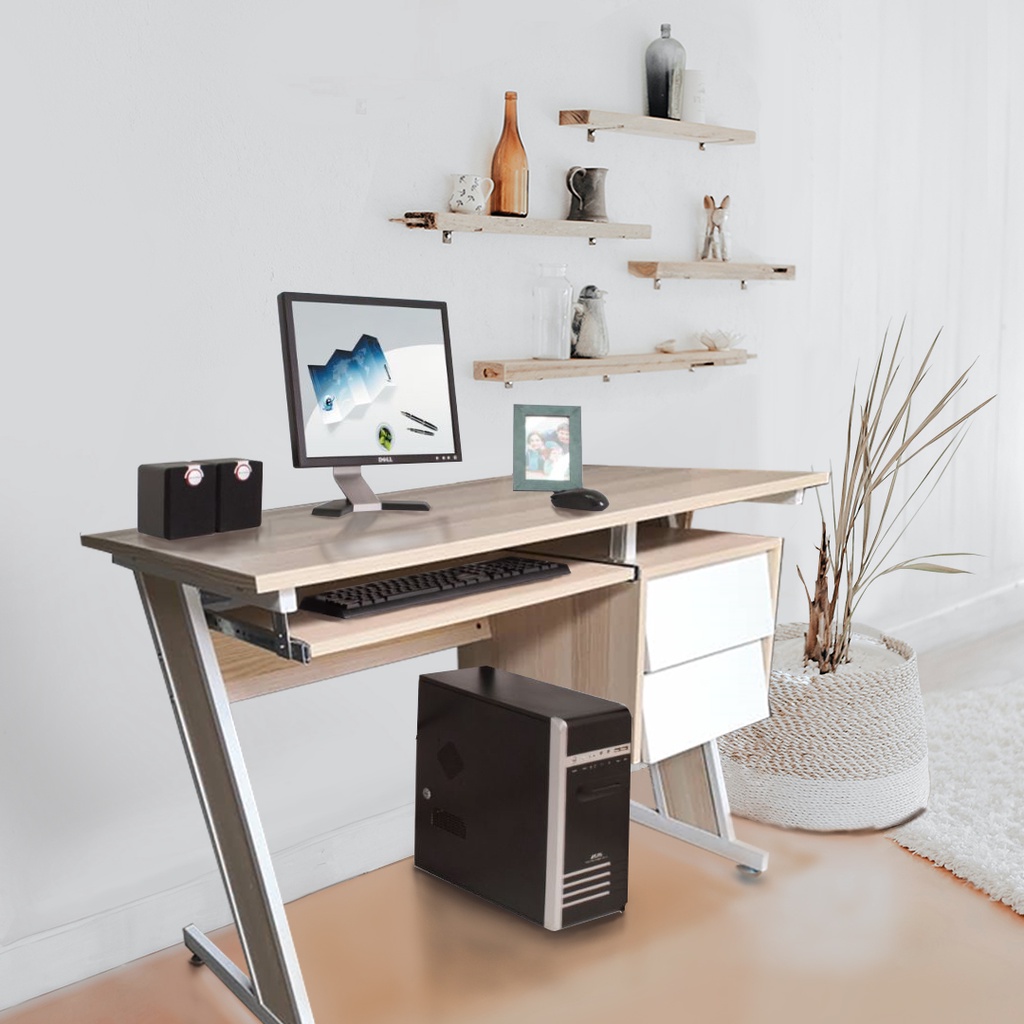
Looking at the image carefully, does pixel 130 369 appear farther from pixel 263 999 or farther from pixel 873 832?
pixel 873 832

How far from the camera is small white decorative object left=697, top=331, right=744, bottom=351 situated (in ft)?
11.5

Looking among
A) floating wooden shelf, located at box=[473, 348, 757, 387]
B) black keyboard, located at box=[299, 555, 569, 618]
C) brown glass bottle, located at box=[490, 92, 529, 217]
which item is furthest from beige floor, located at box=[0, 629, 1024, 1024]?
brown glass bottle, located at box=[490, 92, 529, 217]

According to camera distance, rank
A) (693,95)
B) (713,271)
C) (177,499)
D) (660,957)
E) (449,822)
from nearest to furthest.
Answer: (177,499) → (660,957) → (449,822) → (693,95) → (713,271)

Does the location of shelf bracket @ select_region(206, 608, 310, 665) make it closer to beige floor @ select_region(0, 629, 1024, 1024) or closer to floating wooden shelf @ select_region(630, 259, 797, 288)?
beige floor @ select_region(0, 629, 1024, 1024)

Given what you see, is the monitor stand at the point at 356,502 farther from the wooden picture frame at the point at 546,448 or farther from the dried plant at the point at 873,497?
the dried plant at the point at 873,497

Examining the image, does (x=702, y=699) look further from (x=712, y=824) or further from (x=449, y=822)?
(x=449, y=822)

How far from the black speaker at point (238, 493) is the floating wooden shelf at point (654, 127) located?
149 centimetres

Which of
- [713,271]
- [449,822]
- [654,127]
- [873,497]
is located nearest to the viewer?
[449,822]

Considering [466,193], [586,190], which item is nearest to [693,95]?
[586,190]

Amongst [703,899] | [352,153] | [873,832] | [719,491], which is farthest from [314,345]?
[873,832]

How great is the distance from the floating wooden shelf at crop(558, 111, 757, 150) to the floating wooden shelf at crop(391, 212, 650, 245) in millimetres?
248

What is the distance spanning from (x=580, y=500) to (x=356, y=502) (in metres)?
0.42

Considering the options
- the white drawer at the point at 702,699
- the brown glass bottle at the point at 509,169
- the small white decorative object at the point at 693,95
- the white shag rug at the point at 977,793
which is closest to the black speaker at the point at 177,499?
the white drawer at the point at 702,699

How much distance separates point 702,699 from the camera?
2502mm
